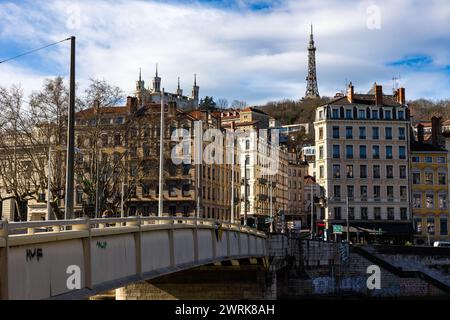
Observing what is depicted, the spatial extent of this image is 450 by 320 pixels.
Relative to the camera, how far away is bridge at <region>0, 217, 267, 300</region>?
14680 mm

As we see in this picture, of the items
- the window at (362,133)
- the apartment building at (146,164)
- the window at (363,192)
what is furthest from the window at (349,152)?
the apartment building at (146,164)

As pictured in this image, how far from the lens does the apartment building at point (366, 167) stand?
90.3 meters

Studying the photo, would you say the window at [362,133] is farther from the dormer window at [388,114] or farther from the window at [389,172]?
the window at [389,172]

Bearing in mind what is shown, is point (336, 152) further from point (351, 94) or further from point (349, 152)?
point (351, 94)

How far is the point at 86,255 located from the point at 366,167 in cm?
7648

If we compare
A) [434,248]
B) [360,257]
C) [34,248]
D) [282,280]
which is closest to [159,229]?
[34,248]

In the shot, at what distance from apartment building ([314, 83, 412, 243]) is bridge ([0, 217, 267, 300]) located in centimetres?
6188

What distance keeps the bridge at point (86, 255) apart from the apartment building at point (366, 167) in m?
61.9

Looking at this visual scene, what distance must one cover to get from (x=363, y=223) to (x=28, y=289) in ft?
257

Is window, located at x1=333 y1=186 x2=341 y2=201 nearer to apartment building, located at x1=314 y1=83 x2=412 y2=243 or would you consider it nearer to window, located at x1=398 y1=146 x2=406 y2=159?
apartment building, located at x1=314 y1=83 x2=412 y2=243

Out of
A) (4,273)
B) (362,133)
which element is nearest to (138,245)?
(4,273)

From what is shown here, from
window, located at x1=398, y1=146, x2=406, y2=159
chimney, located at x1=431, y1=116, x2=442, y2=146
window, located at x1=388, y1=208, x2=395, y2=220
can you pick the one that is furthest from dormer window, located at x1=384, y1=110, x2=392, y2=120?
window, located at x1=388, y1=208, x2=395, y2=220

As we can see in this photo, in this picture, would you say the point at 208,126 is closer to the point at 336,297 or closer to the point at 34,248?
the point at 336,297

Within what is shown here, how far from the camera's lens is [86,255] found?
18.1 m
